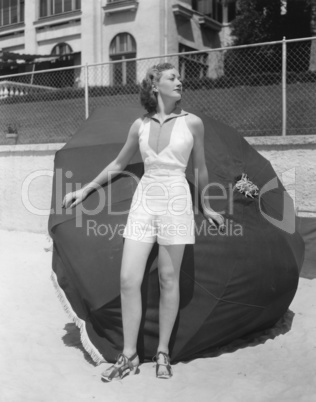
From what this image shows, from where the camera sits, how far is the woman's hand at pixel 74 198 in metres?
4.08

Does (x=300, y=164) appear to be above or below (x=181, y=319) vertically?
above

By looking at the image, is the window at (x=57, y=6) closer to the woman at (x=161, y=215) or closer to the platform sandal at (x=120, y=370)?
the woman at (x=161, y=215)

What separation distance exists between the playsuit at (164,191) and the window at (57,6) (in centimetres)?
1912

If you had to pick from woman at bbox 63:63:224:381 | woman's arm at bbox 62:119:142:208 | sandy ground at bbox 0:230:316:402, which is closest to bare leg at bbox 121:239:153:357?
woman at bbox 63:63:224:381

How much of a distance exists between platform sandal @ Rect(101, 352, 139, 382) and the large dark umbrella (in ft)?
0.60

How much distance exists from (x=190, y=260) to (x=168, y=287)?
29 cm

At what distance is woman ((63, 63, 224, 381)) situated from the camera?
366 centimetres

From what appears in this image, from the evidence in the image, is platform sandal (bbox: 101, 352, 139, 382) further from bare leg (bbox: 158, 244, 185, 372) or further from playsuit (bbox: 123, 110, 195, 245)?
playsuit (bbox: 123, 110, 195, 245)

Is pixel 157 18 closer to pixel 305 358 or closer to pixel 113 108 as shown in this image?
pixel 113 108

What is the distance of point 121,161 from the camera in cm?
401

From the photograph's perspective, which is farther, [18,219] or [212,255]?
[18,219]

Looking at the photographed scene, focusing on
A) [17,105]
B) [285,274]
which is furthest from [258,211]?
[17,105]

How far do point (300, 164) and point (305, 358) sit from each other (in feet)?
10.1

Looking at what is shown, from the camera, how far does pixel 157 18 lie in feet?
62.5
